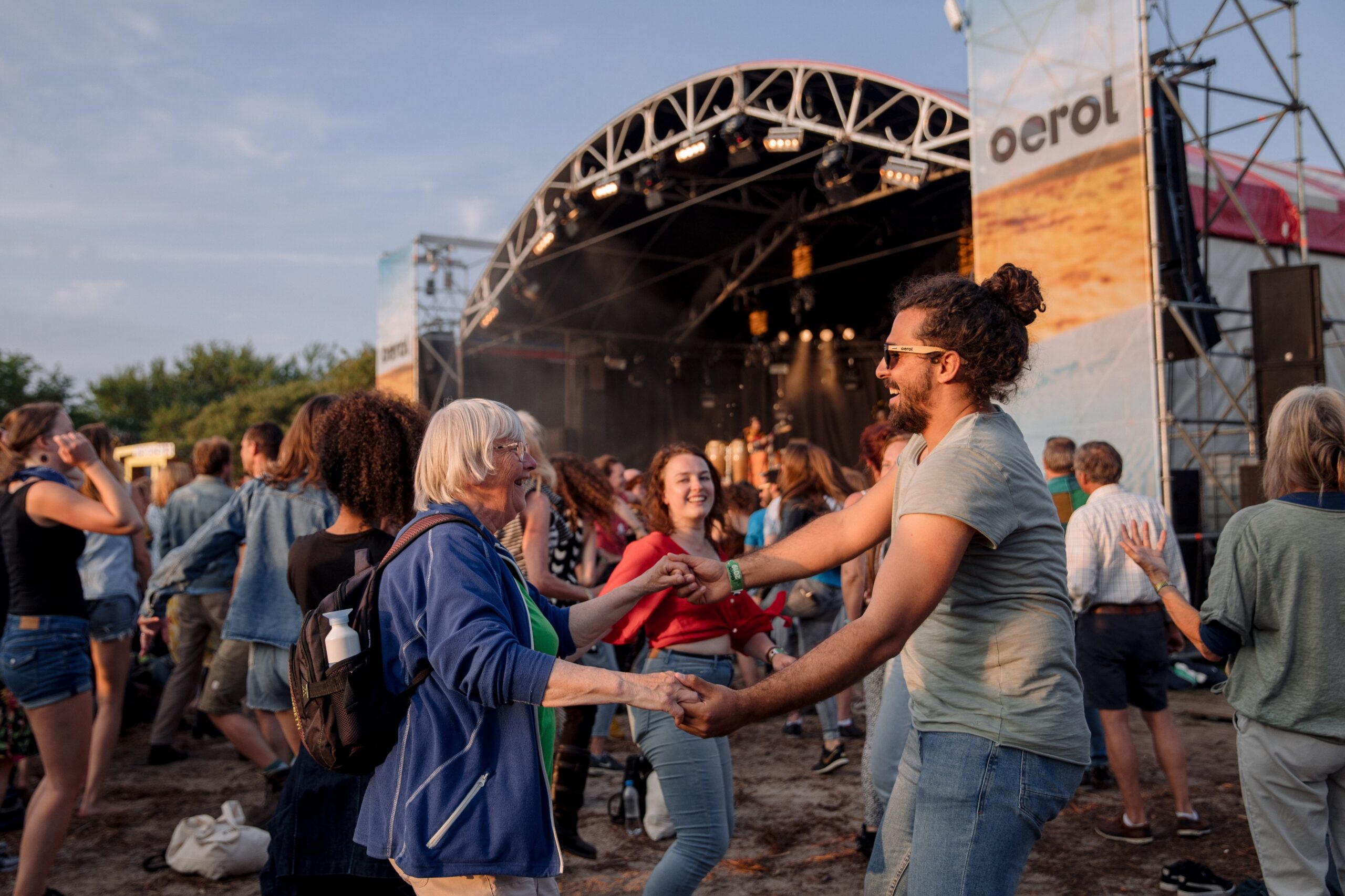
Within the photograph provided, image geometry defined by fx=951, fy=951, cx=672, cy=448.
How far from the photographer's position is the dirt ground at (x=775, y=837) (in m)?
4.14

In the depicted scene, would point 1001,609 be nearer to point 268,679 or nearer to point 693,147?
point 268,679

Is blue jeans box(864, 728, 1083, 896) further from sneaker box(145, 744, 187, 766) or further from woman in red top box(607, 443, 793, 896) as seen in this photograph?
sneaker box(145, 744, 187, 766)

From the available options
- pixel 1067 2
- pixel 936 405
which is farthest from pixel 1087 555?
pixel 1067 2

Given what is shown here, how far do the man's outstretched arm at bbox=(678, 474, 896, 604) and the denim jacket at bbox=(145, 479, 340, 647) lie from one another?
7.03 feet

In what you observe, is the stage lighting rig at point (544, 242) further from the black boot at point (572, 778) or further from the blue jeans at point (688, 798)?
the blue jeans at point (688, 798)

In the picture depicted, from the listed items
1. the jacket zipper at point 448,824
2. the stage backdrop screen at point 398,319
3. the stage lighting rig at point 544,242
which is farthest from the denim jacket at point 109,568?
the stage backdrop screen at point 398,319

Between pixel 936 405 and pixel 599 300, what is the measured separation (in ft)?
53.7

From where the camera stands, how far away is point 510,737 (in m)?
1.90

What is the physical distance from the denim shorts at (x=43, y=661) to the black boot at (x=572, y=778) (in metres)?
2.03

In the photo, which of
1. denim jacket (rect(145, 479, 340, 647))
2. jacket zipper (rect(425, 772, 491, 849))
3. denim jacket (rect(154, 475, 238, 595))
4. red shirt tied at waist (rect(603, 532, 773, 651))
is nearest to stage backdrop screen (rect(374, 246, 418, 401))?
denim jacket (rect(154, 475, 238, 595))

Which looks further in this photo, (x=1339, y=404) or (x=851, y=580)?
Answer: (x=851, y=580)

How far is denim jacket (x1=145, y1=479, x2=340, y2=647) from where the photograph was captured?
408 cm

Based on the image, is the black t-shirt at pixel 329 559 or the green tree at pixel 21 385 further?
the green tree at pixel 21 385

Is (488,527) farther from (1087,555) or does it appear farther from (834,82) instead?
(834,82)
